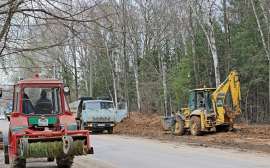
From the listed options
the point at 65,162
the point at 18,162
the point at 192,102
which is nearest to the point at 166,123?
the point at 192,102

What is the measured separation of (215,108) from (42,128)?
1336cm

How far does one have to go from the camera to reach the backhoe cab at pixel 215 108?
2155cm

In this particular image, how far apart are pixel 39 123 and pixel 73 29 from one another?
4.45 meters

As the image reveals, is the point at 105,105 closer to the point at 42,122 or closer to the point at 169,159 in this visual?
the point at 169,159

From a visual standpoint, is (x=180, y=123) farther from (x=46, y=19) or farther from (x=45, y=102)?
(x=46, y=19)

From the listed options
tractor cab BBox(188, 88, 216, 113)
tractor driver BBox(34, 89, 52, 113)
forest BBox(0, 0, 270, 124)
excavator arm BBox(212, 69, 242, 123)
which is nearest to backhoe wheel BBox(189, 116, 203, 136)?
tractor cab BBox(188, 88, 216, 113)

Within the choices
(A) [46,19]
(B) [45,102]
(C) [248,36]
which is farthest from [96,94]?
(A) [46,19]

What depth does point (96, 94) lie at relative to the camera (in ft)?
196

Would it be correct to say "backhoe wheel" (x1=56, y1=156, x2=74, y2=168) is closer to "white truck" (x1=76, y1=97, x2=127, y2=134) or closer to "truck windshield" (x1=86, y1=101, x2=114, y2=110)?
"white truck" (x1=76, y1=97, x2=127, y2=134)

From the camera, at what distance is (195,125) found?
2225cm

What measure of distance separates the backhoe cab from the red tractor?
40.9ft

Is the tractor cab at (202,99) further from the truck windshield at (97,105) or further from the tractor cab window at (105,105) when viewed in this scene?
the truck windshield at (97,105)

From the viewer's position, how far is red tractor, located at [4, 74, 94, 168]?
29.1 feet

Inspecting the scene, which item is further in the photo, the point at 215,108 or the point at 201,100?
the point at 201,100
